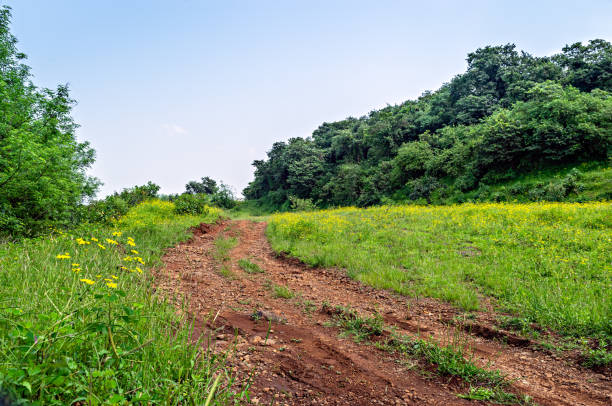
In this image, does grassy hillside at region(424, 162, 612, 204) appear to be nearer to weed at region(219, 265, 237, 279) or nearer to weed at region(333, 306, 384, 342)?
weed at region(333, 306, 384, 342)

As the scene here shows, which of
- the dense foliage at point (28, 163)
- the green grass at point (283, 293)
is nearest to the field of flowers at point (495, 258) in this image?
the green grass at point (283, 293)

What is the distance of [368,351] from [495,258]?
524 cm

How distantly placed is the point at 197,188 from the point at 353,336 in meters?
55.5

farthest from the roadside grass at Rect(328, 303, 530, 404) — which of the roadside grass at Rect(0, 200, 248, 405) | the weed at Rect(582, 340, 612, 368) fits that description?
the roadside grass at Rect(0, 200, 248, 405)

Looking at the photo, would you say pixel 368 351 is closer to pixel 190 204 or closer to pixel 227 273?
pixel 227 273

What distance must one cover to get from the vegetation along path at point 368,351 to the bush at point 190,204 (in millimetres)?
10311

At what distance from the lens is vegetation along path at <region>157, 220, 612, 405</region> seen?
2.65 meters

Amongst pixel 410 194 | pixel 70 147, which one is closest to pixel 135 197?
pixel 70 147

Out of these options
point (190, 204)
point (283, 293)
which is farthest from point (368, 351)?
point (190, 204)

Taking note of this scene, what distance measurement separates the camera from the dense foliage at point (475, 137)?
21016 millimetres

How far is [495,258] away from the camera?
705 centimetres

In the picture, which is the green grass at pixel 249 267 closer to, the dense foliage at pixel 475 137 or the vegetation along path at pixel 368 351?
the vegetation along path at pixel 368 351

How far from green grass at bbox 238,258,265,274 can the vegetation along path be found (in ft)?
3.28

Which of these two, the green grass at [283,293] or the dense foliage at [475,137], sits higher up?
the dense foliage at [475,137]
